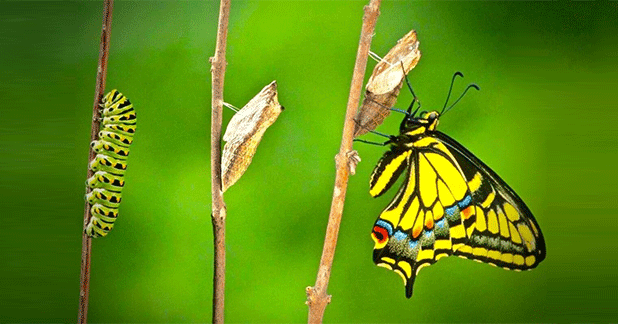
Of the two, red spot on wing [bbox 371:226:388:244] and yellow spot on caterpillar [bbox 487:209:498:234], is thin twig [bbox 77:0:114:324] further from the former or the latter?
yellow spot on caterpillar [bbox 487:209:498:234]

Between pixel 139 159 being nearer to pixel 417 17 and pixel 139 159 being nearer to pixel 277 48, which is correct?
pixel 277 48

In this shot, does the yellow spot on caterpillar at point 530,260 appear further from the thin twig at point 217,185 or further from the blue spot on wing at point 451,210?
the thin twig at point 217,185

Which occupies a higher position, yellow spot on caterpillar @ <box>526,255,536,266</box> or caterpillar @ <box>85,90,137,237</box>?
caterpillar @ <box>85,90,137,237</box>

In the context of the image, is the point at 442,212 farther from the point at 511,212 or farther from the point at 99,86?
the point at 99,86

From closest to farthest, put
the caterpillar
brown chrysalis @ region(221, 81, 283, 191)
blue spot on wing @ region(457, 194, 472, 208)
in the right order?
brown chrysalis @ region(221, 81, 283, 191), the caterpillar, blue spot on wing @ region(457, 194, 472, 208)

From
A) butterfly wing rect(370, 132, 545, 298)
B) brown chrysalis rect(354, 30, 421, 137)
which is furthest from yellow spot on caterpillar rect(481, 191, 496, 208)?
brown chrysalis rect(354, 30, 421, 137)

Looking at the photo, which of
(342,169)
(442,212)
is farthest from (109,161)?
(442,212)

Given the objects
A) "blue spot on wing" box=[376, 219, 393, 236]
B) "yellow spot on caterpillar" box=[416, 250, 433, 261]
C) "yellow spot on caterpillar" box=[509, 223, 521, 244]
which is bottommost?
"yellow spot on caterpillar" box=[416, 250, 433, 261]
